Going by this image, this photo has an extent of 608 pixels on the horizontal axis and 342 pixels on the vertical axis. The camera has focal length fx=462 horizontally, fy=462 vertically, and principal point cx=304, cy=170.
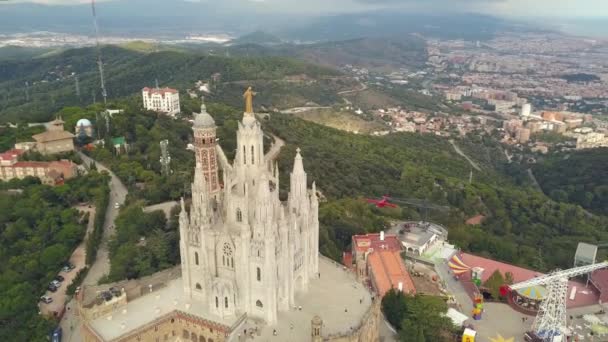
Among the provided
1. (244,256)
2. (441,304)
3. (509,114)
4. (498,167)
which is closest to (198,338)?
(244,256)

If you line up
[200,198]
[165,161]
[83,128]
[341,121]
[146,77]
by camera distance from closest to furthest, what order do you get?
[200,198], [165,161], [83,128], [341,121], [146,77]

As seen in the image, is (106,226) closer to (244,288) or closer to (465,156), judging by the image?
(244,288)

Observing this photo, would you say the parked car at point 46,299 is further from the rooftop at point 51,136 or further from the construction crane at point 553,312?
the construction crane at point 553,312

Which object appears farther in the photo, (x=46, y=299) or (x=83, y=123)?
(x=83, y=123)

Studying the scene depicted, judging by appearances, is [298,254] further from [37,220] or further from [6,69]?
[6,69]

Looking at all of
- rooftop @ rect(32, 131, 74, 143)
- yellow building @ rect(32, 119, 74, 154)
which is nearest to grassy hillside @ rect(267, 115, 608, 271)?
yellow building @ rect(32, 119, 74, 154)

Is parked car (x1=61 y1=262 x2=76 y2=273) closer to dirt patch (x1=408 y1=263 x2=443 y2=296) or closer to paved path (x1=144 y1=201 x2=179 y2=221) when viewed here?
paved path (x1=144 y1=201 x2=179 y2=221)

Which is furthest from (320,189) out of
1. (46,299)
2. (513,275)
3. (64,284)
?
(46,299)
